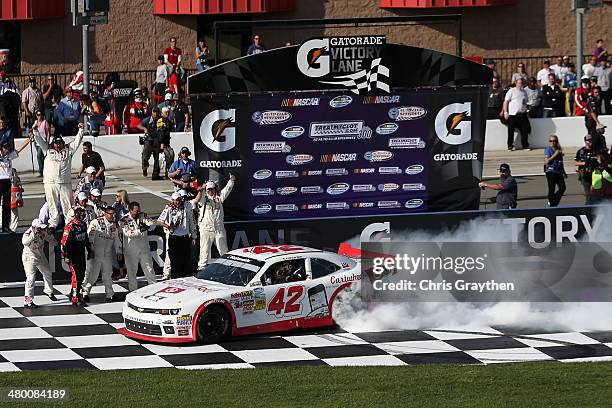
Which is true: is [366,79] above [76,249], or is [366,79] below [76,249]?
above

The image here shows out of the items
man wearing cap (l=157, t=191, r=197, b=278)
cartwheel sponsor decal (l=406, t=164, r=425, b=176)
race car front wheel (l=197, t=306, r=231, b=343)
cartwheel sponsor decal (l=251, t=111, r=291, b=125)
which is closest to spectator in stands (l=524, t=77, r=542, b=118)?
cartwheel sponsor decal (l=406, t=164, r=425, b=176)

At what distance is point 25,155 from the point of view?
31328 mm

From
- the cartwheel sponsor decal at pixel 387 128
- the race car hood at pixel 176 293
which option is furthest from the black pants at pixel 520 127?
the race car hood at pixel 176 293

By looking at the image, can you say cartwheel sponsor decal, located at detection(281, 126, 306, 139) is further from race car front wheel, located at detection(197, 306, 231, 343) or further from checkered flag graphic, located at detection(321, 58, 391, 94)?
race car front wheel, located at detection(197, 306, 231, 343)

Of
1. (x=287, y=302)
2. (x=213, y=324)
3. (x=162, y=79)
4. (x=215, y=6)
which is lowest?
(x=213, y=324)

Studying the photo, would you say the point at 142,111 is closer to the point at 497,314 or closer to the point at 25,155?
the point at 25,155

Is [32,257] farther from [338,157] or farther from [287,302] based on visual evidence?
[338,157]

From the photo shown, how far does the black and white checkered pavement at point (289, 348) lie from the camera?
18.0 metres

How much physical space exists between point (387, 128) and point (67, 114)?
33.9 ft

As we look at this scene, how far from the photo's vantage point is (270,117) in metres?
23.1

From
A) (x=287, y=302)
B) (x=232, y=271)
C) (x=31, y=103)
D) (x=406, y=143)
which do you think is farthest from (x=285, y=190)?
(x=31, y=103)

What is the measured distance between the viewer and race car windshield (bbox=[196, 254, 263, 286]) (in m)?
19.2

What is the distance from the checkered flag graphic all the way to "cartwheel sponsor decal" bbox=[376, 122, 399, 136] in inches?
24.7
